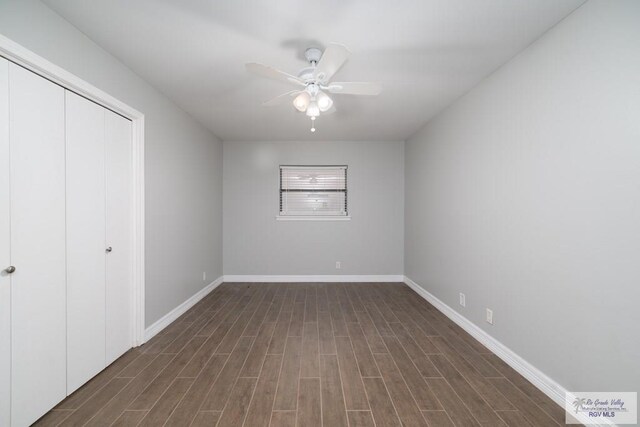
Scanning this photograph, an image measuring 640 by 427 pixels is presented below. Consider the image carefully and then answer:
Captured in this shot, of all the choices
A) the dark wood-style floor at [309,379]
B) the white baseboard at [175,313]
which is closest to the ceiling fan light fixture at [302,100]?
the dark wood-style floor at [309,379]

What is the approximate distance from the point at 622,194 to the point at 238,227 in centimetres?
447

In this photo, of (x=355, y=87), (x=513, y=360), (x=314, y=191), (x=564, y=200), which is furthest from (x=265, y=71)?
(x=314, y=191)

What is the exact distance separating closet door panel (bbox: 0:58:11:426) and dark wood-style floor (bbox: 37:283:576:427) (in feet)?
1.11

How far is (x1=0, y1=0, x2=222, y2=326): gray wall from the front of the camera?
5.24 feet

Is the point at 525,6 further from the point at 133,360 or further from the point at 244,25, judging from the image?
the point at 133,360

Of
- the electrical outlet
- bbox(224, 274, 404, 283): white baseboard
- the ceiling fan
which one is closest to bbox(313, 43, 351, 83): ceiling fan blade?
the ceiling fan

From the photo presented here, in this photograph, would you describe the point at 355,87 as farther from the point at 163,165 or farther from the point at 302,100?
the point at 163,165

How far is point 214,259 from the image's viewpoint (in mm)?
4238

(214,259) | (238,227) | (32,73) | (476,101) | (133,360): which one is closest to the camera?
(32,73)

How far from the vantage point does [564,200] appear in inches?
66.0

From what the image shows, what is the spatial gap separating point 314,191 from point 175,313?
2.77m

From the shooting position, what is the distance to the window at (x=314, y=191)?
466cm

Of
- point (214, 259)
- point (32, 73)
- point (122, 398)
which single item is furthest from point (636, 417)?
point (214, 259)

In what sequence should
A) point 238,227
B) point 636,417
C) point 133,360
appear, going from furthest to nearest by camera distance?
point 238,227
point 133,360
point 636,417
